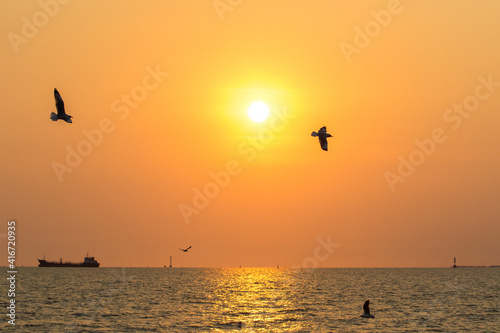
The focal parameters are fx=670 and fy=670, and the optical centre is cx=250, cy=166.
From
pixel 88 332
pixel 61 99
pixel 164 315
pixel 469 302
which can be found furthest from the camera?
pixel 469 302

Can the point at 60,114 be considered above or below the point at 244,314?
above

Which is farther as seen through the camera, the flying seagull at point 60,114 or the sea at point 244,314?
the sea at point 244,314

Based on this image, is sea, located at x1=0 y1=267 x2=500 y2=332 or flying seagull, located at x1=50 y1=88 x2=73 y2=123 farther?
sea, located at x1=0 y1=267 x2=500 y2=332

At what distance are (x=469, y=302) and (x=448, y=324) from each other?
106 feet

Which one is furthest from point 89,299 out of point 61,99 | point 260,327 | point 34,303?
point 61,99

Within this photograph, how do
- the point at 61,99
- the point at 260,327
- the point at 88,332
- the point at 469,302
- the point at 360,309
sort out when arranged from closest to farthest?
the point at 61,99 → the point at 88,332 → the point at 260,327 → the point at 360,309 → the point at 469,302

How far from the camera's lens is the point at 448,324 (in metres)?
66.6

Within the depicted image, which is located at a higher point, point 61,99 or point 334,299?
point 61,99

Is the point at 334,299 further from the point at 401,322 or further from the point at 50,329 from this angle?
the point at 50,329

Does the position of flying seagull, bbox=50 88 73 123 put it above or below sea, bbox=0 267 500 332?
above

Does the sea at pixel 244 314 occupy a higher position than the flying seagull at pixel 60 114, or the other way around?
the flying seagull at pixel 60 114

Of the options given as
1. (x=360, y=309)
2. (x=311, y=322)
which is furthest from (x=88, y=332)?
(x=360, y=309)

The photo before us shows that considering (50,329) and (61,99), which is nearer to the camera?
(61,99)

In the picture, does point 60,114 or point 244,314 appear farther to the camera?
point 244,314
